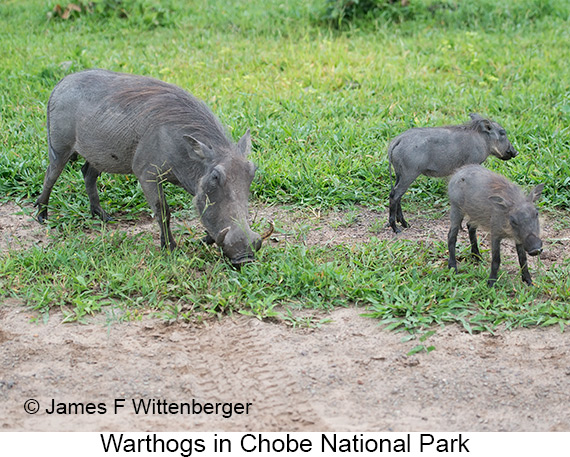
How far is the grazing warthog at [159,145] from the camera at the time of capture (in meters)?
4.48

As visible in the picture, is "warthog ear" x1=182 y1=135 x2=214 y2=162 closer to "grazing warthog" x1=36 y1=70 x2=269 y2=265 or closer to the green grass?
"grazing warthog" x1=36 y1=70 x2=269 y2=265

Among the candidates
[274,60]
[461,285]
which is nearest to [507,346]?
[461,285]

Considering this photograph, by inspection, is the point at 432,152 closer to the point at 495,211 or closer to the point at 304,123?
the point at 495,211

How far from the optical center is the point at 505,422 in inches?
131

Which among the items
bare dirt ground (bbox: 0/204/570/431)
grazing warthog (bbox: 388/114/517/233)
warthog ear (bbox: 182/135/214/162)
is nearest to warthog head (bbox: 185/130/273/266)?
warthog ear (bbox: 182/135/214/162)

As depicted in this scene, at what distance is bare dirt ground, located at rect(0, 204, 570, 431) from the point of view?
3334mm

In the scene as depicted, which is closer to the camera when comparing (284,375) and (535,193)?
(284,375)

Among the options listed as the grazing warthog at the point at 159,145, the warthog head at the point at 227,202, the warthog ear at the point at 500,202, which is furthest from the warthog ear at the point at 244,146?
the warthog ear at the point at 500,202

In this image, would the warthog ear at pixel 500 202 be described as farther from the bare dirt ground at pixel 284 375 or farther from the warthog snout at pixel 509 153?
the warthog snout at pixel 509 153

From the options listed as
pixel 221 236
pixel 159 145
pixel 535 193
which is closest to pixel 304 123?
pixel 159 145

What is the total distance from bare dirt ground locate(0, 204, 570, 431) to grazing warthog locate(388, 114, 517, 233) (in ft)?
4.37

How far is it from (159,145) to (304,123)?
2.26m

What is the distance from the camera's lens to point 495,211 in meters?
4.40

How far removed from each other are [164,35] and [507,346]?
679 centimetres
